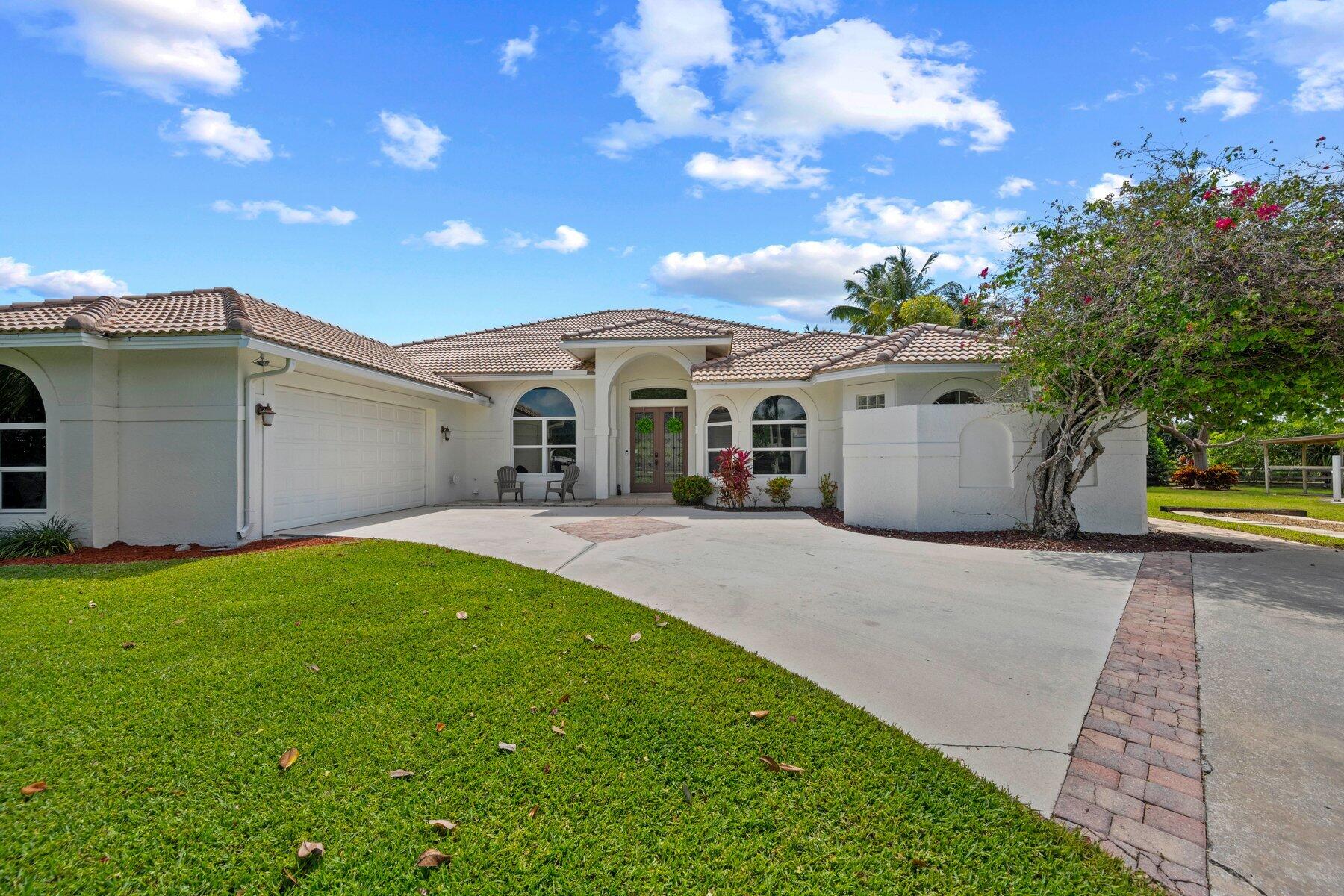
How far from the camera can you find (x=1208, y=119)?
9133mm

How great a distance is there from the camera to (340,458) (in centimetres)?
1267

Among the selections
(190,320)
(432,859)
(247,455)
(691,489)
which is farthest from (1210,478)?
(190,320)

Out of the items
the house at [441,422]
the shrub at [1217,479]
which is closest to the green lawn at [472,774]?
the house at [441,422]

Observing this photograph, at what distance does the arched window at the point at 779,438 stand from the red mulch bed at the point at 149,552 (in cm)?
947

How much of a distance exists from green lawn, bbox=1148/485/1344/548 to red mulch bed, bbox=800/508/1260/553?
1.77m

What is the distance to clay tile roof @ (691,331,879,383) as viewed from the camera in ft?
48.8

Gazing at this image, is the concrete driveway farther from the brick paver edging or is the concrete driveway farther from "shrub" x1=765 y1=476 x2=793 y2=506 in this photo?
"shrub" x1=765 y1=476 x2=793 y2=506

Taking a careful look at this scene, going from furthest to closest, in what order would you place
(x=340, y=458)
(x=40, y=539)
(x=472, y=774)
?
1. (x=340, y=458)
2. (x=40, y=539)
3. (x=472, y=774)

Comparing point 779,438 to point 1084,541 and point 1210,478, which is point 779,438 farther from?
point 1210,478

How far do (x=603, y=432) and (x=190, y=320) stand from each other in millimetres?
9096

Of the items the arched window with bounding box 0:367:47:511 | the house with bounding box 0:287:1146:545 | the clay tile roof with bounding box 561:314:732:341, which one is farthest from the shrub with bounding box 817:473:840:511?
the arched window with bounding box 0:367:47:511

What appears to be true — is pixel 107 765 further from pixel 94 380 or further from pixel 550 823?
pixel 94 380

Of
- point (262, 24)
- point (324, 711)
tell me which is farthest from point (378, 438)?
point (324, 711)

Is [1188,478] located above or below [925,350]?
below
